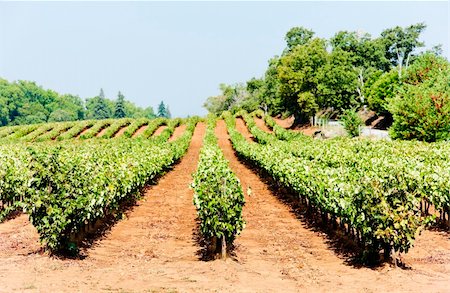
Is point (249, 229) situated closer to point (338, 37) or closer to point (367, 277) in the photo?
point (367, 277)

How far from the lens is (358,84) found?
230ft

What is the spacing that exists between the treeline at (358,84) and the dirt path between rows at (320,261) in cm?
2291

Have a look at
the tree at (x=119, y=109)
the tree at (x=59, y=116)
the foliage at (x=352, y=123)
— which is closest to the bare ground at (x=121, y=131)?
the foliage at (x=352, y=123)

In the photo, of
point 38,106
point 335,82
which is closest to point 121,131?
point 335,82

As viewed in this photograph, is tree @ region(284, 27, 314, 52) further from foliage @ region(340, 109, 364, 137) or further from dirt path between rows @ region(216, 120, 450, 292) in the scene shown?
dirt path between rows @ region(216, 120, 450, 292)

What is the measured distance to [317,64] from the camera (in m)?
65.1

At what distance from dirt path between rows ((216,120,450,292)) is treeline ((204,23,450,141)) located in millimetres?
22909

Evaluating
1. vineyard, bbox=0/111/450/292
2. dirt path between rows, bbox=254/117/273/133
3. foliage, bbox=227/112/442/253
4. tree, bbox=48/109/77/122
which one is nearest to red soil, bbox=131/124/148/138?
dirt path between rows, bbox=254/117/273/133

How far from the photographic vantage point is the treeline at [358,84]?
117 ft

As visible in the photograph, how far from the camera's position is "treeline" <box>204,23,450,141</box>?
3575 cm

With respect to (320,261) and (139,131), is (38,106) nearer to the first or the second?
(139,131)

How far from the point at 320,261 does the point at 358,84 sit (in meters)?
62.9

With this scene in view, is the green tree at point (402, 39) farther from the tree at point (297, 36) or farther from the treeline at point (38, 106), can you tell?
the treeline at point (38, 106)

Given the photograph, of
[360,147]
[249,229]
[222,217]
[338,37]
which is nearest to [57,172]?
[222,217]
